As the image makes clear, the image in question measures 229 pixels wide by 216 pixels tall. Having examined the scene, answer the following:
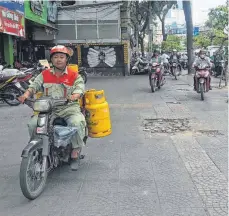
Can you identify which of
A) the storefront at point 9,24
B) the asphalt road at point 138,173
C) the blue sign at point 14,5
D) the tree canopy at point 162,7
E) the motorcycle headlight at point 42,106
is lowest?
the asphalt road at point 138,173

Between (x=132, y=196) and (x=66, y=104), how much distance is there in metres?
1.24

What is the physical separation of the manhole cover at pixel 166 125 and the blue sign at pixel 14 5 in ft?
24.1

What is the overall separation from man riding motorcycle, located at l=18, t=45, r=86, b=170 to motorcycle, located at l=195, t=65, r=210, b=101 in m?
6.58

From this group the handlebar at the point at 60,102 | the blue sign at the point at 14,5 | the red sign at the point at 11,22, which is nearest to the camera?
the handlebar at the point at 60,102

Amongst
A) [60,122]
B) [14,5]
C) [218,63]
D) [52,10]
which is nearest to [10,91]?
[14,5]

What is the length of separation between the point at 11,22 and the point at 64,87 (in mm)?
8895

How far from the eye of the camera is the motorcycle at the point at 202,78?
10219mm

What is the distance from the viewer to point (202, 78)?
10.3 meters

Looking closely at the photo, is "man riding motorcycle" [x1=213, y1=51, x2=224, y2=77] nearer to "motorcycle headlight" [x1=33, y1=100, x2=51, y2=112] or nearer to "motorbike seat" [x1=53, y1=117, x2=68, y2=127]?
"motorbike seat" [x1=53, y1=117, x2=68, y2=127]

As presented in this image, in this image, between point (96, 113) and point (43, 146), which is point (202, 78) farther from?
point (43, 146)

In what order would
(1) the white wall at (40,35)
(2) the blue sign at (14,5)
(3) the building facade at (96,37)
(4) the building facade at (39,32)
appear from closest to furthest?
(2) the blue sign at (14,5) < (4) the building facade at (39,32) < (1) the white wall at (40,35) < (3) the building facade at (96,37)

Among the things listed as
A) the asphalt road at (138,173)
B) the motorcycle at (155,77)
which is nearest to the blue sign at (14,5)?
the motorcycle at (155,77)

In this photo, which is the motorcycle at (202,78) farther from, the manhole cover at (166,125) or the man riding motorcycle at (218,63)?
the man riding motorcycle at (218,63)

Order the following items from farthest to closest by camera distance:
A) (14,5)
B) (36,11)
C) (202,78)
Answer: (36,11), (14,5), (202,78)
